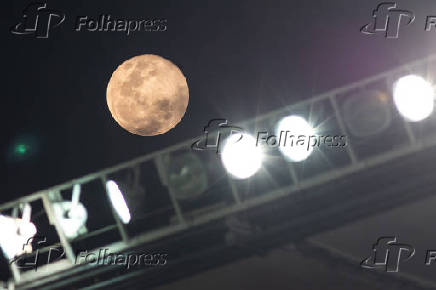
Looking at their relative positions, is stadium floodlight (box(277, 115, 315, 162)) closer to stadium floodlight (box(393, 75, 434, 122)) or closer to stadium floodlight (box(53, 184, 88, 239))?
stadium floodlight (box(393, 75, 434, 122))

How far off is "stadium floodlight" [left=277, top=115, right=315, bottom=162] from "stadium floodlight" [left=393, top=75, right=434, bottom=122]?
110 centimetres

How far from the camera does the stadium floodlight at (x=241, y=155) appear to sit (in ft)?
24.8

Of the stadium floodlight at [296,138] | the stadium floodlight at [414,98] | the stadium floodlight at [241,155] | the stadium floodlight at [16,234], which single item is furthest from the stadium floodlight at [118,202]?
the stadium floodlight at [414,98]

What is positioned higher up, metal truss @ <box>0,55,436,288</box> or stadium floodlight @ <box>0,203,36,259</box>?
metal truss @ <box>0,55,436,288</box>

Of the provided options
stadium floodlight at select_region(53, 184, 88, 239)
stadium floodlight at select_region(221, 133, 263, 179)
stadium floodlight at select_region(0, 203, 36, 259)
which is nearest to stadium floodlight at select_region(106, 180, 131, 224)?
stadium floodlight at select_region(53, 184, 88, 239)

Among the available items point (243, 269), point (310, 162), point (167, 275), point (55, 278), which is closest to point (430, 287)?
point (243, 269)

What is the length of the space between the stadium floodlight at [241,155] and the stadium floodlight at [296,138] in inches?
14.2

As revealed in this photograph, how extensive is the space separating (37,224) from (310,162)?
4493 millimetres

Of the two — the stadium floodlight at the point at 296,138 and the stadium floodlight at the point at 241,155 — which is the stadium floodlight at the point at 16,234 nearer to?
the stadium floodlight at the point at 241,155

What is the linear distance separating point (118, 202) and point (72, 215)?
859mm

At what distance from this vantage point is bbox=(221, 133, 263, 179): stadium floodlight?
7547mm

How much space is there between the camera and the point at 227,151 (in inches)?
303

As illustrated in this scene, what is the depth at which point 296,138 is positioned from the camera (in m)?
7.29

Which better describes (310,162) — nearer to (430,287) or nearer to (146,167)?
(146,167)
